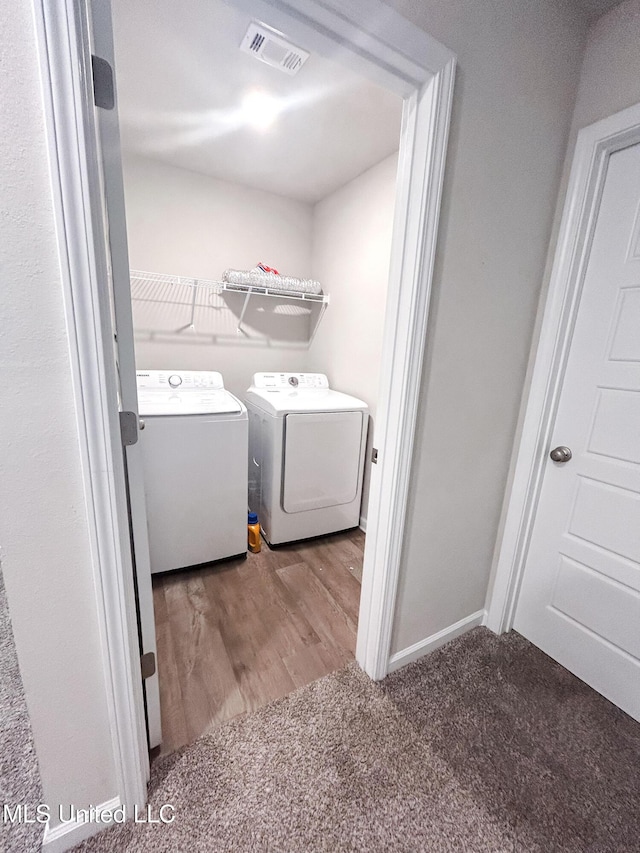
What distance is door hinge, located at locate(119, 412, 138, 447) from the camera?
0.85 meters

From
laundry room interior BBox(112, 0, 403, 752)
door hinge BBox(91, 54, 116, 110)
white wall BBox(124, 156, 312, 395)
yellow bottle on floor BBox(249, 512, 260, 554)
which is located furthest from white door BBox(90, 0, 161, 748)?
white wall BBox(124, 156, 312, 395)

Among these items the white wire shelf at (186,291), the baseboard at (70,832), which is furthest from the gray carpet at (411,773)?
the white wire shelf at (186,291)

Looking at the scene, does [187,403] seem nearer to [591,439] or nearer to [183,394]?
[183,394]

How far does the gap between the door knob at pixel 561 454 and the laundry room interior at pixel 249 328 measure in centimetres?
113

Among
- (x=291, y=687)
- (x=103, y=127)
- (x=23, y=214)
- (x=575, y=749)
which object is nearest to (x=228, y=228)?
(x=103, y=127)

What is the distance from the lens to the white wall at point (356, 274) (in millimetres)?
2277

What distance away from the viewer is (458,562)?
5.12 feet

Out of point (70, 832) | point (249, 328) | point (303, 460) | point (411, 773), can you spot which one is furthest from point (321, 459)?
point (70, 832)

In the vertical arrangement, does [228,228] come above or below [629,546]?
above

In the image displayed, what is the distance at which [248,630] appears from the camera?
167 centimetres

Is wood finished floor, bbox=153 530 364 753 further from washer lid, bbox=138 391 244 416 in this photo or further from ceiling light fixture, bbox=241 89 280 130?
ceiling light fixture, bbox=241 89 280 130

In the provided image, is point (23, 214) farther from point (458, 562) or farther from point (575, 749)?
point (575, 749)

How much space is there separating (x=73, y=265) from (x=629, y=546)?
6.22 ft

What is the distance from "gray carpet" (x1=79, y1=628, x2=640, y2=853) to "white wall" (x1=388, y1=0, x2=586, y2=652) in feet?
0.95
